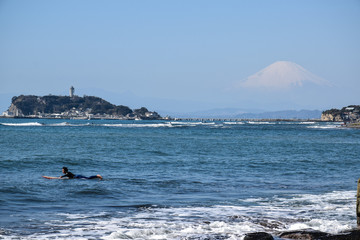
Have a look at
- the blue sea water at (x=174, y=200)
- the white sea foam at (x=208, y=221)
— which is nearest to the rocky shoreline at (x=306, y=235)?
the white sea foam at (x=208, y=221)

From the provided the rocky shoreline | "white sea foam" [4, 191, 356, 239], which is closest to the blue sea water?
"white sea foam" [4, 191, 356, 239]

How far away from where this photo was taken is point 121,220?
49.8ft

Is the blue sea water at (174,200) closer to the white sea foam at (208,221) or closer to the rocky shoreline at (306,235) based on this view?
the white sea foam at (208,221)

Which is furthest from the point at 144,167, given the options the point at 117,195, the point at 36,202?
the point at 36,202

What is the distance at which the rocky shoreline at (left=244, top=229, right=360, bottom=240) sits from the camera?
12258 millimetres

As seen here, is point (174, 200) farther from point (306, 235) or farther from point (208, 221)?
→ point (306, 235)

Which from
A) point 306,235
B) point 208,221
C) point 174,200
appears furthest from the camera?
point 174,200

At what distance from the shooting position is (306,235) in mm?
12695

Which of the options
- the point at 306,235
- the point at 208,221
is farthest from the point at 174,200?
the point at 306,235

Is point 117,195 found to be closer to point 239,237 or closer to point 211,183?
point 211,183

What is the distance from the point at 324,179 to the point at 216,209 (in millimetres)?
11026

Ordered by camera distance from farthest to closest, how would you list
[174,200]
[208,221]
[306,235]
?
1. [174,200]
2. [208,221]
3. [306,235]

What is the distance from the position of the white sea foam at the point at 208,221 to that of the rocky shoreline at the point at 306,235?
0.72 metres

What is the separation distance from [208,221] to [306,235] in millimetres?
3322
